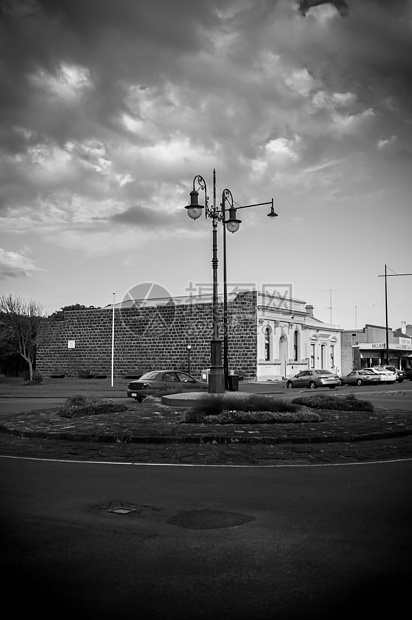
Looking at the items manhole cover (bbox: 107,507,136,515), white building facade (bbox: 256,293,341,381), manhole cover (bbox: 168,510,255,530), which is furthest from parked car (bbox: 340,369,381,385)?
manhole cover (bbox: 107,507,136,515)

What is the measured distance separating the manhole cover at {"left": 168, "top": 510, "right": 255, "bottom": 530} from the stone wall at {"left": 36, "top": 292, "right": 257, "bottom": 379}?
42667 millimetres

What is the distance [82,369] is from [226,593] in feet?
186

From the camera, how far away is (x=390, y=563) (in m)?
4.83

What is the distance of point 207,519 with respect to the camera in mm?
6262

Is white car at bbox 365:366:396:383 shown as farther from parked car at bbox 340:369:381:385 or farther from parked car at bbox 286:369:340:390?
parked car at bbox 286:369:340:390

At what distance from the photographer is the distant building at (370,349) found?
66562mm

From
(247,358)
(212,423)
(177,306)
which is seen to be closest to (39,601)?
(212,423)

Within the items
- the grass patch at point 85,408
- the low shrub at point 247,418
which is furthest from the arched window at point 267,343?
the low shrub at point 247,418

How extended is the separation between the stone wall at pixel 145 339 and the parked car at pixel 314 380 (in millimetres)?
5886

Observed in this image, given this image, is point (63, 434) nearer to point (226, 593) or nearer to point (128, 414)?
point (128, 414)

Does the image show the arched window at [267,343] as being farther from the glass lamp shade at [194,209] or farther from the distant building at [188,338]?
the glass lamp shade at [194,209]

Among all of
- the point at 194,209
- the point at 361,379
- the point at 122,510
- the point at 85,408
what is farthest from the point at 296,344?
the point at 122,510

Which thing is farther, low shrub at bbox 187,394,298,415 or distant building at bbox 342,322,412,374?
distant building at bbox 342,322,412,374

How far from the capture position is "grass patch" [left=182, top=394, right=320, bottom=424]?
14.1 m
